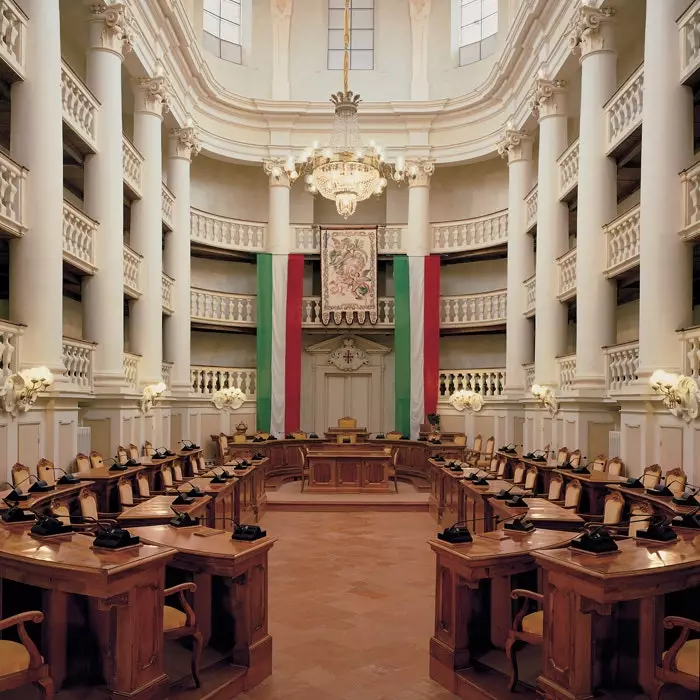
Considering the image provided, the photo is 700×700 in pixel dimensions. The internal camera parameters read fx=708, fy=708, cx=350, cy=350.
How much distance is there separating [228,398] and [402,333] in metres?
5.37

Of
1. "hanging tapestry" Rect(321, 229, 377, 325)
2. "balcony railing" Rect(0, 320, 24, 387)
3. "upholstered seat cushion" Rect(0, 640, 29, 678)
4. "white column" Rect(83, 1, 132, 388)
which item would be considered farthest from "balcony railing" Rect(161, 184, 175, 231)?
"upholstered seat cushion" Rect(0, 640, 29, 678)

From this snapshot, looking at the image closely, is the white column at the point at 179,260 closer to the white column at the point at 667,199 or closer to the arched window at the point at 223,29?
the arched window at the point at 223,29

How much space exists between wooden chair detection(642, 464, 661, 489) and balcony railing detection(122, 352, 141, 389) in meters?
9.27

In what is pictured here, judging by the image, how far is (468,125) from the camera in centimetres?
2095

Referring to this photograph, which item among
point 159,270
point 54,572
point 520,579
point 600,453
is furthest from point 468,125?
point 54,572

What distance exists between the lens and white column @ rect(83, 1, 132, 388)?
12.7m

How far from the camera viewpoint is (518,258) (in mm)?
18578

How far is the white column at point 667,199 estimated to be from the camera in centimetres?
969

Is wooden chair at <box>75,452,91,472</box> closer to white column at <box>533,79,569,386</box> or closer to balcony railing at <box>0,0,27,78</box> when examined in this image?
balcony railing at <box>0,0,27,78</box>

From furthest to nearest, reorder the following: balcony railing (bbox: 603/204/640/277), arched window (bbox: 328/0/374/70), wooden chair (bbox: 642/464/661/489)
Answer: arched window (bbox: 328/0/374/70), balcony railing (bbox: 603/204/640/277), wooden chair (bbox: 642/464/661/489)

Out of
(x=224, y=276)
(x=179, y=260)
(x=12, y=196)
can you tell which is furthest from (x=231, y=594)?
(x=224, y=276)

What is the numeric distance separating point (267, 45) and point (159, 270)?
9908mm

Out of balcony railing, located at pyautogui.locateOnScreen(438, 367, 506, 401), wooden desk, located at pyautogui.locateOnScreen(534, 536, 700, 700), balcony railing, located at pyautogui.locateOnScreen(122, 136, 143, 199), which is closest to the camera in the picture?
wooden desk, located at pyautogui.locateOnScreen(534, 536, 700, 700)

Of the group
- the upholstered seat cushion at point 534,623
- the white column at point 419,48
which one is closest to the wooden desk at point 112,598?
the upholstered seat cushion at point 534,623
